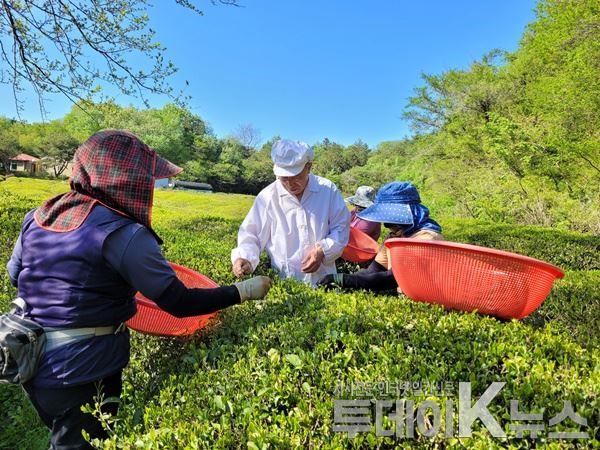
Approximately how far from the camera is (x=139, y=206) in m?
1.61

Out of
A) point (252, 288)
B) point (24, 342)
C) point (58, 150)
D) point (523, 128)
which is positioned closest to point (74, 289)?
point (24, 342)

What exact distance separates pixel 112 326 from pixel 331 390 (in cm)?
90

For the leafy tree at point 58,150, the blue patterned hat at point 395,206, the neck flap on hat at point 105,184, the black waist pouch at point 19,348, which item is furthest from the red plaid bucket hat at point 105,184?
the leafy tree at point 58,150

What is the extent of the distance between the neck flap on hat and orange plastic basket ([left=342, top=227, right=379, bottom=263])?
229 cm

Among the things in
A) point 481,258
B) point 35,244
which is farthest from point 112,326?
point 481,258

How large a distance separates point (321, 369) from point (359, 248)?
2.20 meters

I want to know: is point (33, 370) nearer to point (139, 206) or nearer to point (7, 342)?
point (7, 342)

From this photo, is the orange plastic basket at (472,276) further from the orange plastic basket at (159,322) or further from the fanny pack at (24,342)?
the fanny pack at (24,342)

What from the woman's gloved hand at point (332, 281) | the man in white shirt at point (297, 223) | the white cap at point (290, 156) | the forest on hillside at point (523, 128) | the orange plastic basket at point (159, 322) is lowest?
the orange plastic basket at point (159, 322)

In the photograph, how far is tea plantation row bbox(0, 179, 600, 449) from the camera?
130 centimetres

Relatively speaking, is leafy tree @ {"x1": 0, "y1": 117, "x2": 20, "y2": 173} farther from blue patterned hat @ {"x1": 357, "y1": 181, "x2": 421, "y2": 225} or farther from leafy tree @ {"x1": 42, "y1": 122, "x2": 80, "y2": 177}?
blue patterned hat @ {"x1": 357, "y1": 181, "x2": 421, "y2": 225}

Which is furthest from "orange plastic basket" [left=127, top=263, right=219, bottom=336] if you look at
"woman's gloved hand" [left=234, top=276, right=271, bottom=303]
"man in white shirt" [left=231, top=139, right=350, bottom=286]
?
"man in white shirt" [left=231, top=139, right=350, bottom=286]

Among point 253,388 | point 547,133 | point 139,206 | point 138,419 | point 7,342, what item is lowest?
point 138,419

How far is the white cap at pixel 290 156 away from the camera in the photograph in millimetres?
2693
